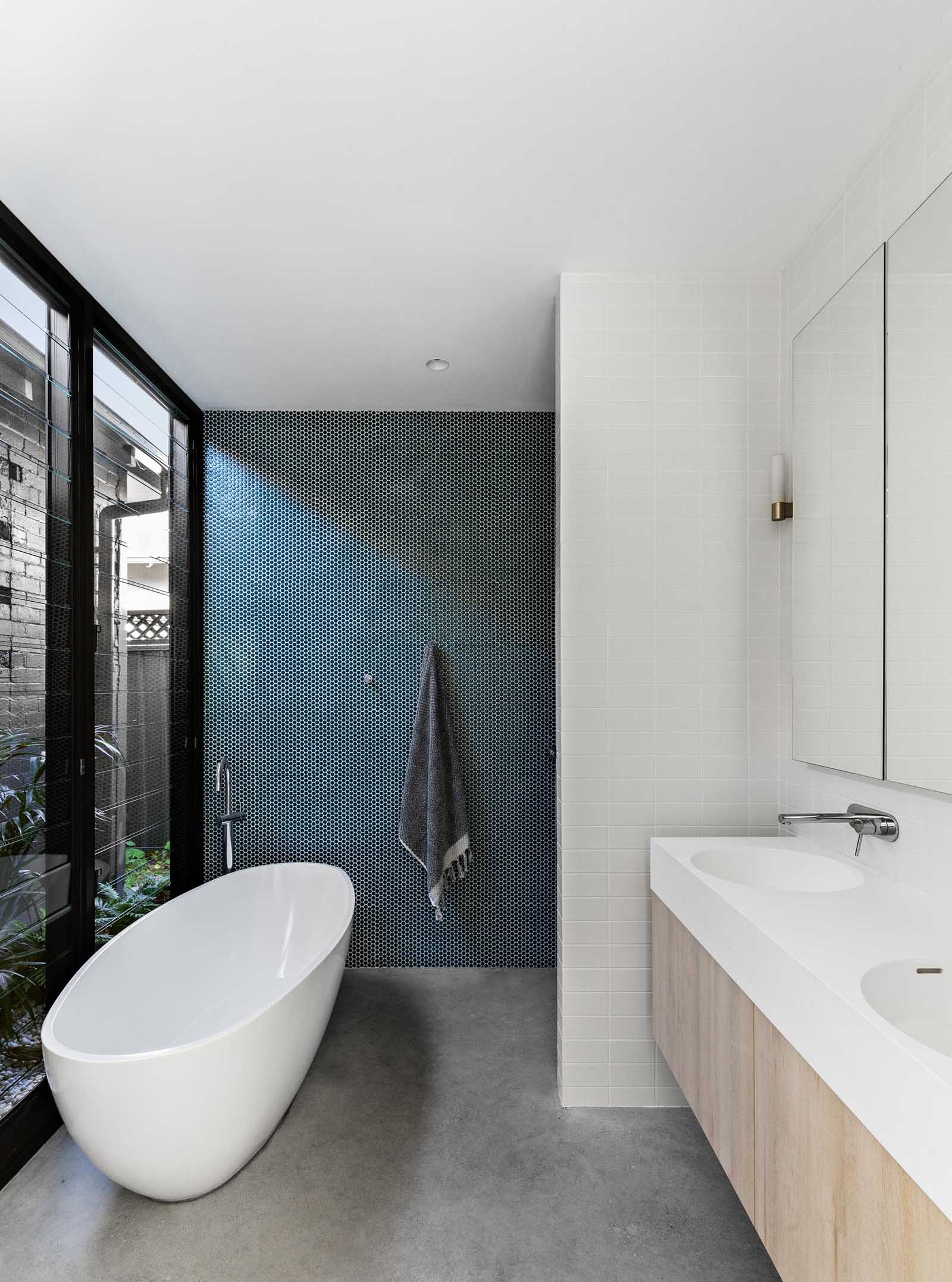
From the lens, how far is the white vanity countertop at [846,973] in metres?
0.95

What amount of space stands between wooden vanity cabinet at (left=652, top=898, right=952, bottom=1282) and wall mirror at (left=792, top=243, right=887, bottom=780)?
2.26 feet

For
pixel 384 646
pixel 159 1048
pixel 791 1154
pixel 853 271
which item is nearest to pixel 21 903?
pixel 159 1048

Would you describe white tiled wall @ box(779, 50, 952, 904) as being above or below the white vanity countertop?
above

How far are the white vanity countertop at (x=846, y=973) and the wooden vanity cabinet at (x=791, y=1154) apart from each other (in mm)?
Result: 40

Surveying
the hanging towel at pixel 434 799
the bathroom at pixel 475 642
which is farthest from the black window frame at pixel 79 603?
the hanging towel at pixel 434 799

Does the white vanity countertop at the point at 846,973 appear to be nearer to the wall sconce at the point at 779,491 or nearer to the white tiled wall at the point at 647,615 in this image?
the white tiled wall at the point at 647,615

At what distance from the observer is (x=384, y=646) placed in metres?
3.53

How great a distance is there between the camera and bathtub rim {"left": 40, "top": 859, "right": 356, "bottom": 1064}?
5.58 ft

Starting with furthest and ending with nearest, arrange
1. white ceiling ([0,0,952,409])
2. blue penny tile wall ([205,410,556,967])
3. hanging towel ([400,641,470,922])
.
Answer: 1. blue penny tile wall ([205,410,556,967])
2. hanging towel ([400,641,470,922])
3. white ceiling ([0,0,952,409])

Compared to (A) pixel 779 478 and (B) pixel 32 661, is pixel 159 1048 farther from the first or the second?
(A) pixel 779 478

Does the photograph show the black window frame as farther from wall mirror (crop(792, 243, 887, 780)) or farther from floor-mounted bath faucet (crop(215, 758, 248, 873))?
wall mirror (crop(792, 243, 887, 780))

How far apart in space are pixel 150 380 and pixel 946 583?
9.22 feet

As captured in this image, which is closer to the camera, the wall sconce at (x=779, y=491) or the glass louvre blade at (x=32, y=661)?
the glass louvre blade at (x=32, y=661)

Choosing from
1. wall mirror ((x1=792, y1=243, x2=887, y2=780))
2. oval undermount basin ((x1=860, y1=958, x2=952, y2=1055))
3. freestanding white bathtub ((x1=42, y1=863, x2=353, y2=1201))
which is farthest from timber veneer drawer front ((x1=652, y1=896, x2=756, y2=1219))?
freestanding white bathtub ((x1=42, y1=863, x2=353, y2=1201))
